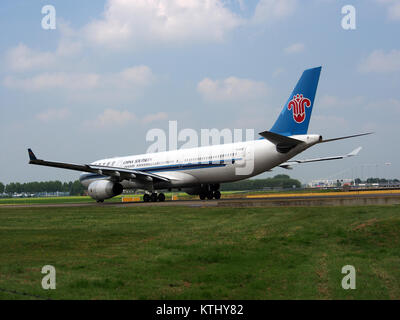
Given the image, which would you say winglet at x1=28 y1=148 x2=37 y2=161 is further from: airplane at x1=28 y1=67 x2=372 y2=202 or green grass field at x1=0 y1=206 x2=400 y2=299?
green grass field at x1=0 y1=206 x2=400 y2=299

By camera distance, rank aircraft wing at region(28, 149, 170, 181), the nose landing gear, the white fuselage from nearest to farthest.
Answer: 1. the white fuselage
2. aircraft wing at region(28, 149, 170, 181)
3. the nose landing gear

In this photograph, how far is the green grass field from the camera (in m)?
7.99

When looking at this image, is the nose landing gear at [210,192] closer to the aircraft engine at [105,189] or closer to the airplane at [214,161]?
the airplane at [214,161]

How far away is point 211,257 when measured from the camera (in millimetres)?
10586

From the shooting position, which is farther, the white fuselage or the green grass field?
the white fuselage

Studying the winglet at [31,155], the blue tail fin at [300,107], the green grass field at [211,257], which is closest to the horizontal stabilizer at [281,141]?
the blue tail fin at [300,107]

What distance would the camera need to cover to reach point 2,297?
7340 millimetres

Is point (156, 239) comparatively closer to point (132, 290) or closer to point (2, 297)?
point (132, 290)

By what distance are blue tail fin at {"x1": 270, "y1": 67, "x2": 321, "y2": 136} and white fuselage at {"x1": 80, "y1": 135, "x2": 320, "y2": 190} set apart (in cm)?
108

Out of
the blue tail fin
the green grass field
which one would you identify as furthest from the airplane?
the green grass field

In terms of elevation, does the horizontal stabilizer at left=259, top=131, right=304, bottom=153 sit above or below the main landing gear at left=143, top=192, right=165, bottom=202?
above

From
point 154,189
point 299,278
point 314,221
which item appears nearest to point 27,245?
point 299,278

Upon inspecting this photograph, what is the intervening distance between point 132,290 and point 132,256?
2.98 m

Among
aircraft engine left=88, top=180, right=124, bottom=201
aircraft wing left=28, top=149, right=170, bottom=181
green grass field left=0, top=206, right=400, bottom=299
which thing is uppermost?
aircraft wing left=28, top=149, right=170, bottom=181
